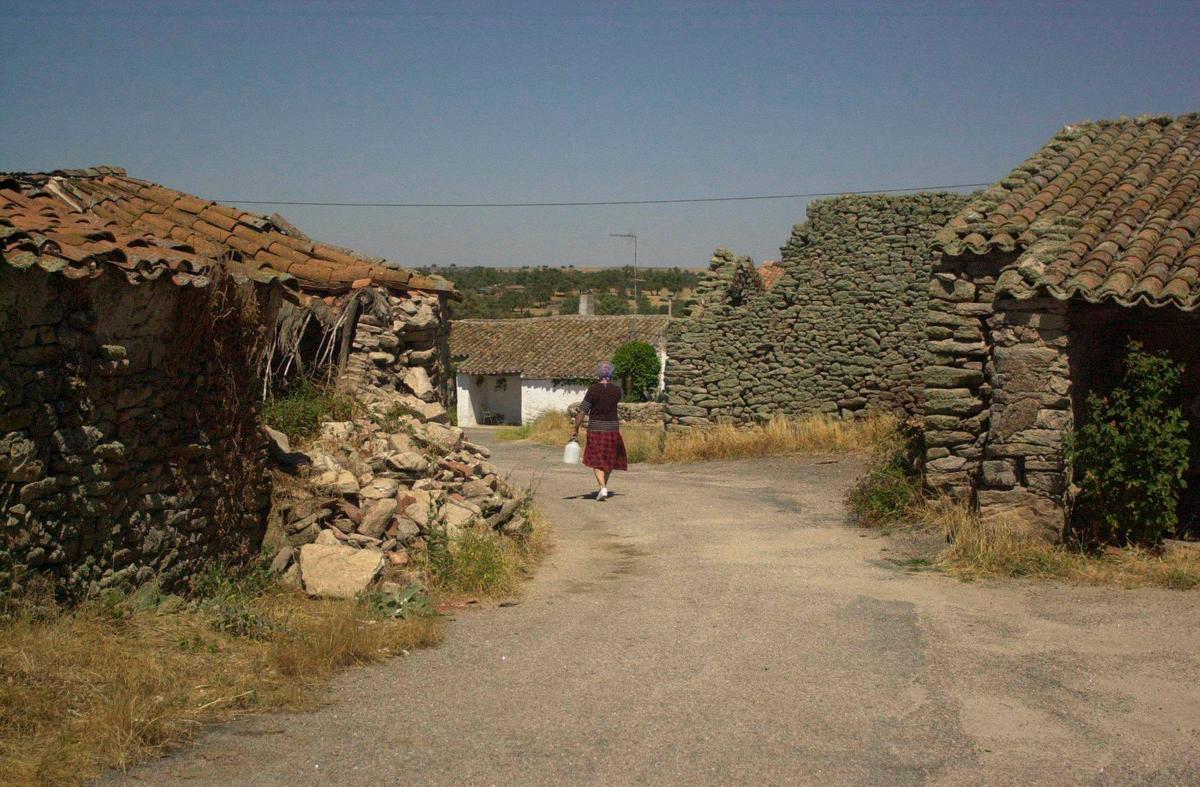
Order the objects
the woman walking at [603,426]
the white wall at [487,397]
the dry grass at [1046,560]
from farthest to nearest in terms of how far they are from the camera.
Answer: the white wall at [487,397], the woman walking at [603,426], the dry grass at [1046,560]

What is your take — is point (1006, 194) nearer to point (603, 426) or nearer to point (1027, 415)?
point (1027, 415)

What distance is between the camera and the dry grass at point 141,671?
500cm

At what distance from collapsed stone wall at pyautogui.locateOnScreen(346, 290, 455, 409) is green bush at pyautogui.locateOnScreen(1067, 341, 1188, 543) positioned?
22.2ft

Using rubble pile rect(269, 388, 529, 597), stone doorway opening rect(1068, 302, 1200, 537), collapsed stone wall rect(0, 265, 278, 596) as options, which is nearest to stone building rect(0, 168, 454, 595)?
collapsed stone wall rect(0, 265, 278, 596)

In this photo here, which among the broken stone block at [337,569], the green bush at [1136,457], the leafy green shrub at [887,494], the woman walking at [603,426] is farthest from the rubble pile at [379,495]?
the green bush at [1136,457]

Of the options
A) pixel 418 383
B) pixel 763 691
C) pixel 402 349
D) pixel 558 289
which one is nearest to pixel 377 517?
pixel 418 383

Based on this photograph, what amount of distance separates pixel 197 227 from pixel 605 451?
635 centimetres

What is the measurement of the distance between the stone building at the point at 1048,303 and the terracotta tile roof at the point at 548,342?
35.3 meters

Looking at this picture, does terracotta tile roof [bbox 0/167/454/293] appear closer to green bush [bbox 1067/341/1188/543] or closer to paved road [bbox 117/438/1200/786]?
paved road [bbox 117/438/1200/786]

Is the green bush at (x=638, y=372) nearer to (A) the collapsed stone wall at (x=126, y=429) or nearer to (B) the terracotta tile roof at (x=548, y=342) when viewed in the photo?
(B) the terracotta tile roof at (x=548, y=342)

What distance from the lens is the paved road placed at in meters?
5.34

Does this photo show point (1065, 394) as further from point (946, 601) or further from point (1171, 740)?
point (1171, 740)

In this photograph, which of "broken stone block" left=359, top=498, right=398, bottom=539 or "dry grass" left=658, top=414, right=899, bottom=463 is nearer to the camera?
"broken stone block" left=359, top=498, right=398, bottom=539

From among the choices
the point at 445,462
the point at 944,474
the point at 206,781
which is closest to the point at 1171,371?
the point at 944,474
